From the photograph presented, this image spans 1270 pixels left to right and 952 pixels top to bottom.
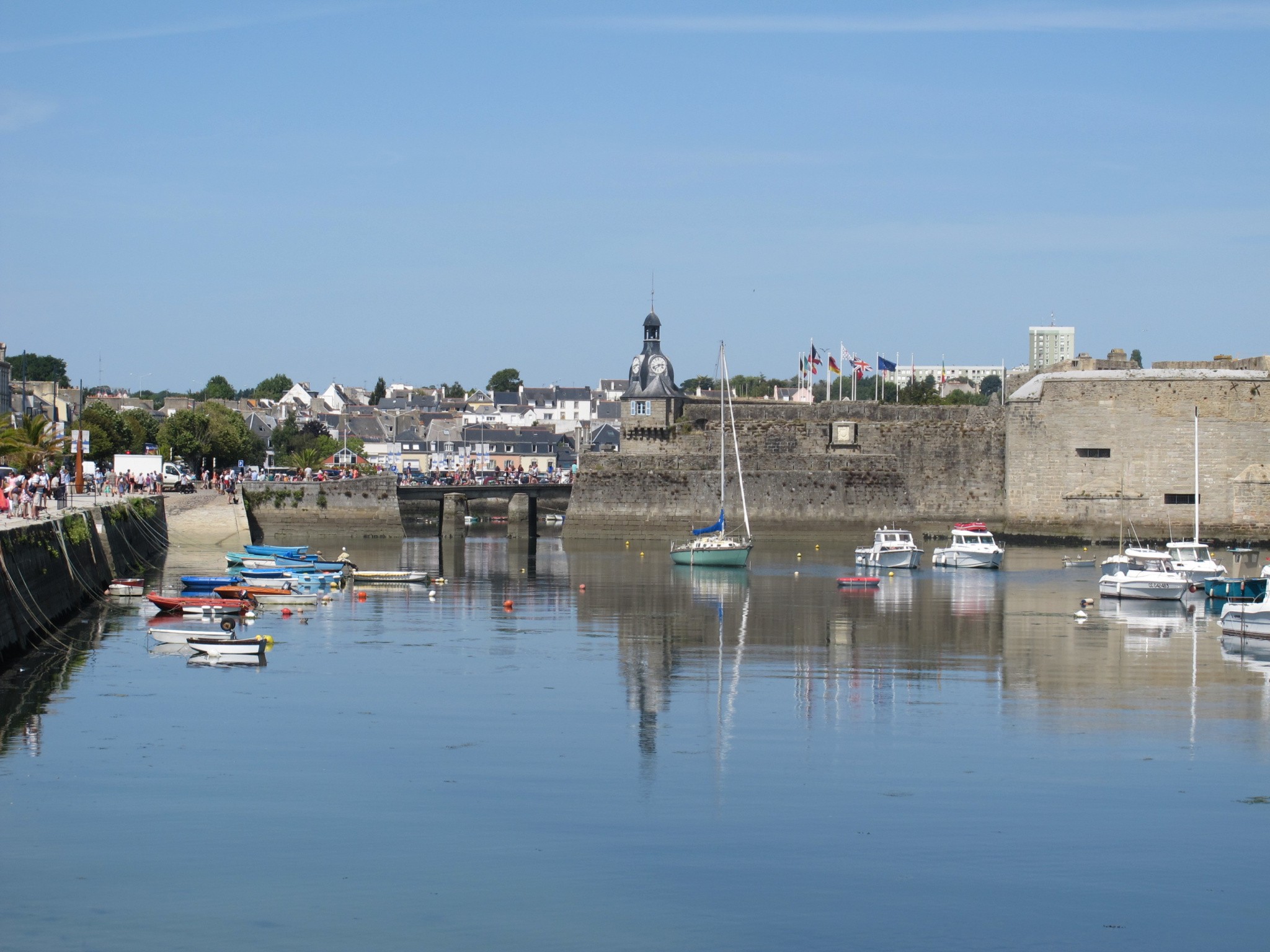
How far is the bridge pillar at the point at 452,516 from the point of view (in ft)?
170

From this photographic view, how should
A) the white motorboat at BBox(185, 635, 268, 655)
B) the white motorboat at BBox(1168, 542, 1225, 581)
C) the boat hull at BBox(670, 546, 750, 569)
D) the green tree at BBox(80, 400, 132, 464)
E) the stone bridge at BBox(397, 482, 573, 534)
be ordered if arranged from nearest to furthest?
A: the white motorboat at BBox(185, 635, 268, 655) < the white motorboat at BBox(1168, 542, 1225, 581) < the boat hull at BBox(670, 546, 750, 569) < the stone bridge at BBox(397, 482, 573, 534) < the green tree at BBox(80, 400, 132, 464)

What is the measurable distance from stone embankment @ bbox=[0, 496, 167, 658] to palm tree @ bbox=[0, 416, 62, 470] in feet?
9.55

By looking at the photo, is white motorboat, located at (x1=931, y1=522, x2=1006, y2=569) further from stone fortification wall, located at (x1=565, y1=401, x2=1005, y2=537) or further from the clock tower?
the clock tower

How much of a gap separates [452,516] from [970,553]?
64.5ft

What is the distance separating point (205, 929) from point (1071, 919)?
17.9ft

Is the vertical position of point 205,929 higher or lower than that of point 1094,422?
lower

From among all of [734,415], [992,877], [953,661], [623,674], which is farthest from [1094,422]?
[992,877]

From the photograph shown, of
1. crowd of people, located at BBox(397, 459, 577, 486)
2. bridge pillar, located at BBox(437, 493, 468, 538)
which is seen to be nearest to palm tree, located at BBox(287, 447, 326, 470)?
crowd of people, located at BBox(397, 459, 577, 486)

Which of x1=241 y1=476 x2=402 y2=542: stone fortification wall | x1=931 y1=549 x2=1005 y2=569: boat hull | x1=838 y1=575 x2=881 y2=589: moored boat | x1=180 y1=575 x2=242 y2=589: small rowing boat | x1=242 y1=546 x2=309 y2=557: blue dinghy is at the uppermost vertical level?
x1=241 y1=476 x2=402 y2=542: stone fortification wall

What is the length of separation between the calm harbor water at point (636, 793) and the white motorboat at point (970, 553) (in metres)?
14.8

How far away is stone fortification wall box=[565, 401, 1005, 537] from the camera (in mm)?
49531

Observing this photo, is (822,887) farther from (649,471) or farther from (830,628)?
(649,471)

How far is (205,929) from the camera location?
9.74 meters

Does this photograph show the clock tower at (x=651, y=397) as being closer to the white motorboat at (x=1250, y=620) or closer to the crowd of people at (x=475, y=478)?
the crowd of people at (x=475, y=478)
